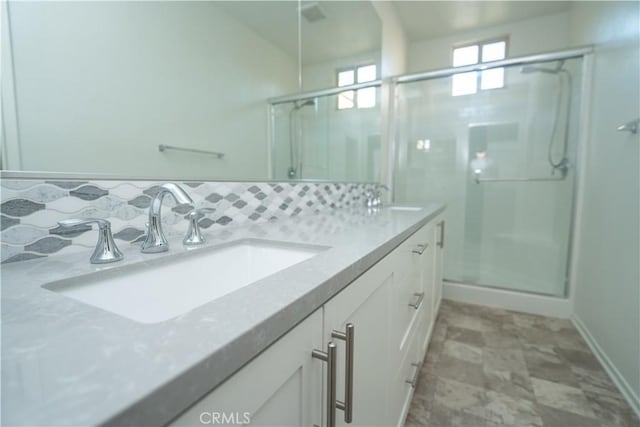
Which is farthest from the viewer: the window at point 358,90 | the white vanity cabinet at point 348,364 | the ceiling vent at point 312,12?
the window at point 358,90

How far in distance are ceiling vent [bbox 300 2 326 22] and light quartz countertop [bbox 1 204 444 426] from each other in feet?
4.87

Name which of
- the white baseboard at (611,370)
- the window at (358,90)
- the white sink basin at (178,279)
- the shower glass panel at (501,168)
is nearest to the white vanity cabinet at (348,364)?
the white sink basin at (178,279)

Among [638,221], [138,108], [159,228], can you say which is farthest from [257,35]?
[638,221]

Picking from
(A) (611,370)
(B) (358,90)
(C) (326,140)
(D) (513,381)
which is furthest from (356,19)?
(A) (611,370)

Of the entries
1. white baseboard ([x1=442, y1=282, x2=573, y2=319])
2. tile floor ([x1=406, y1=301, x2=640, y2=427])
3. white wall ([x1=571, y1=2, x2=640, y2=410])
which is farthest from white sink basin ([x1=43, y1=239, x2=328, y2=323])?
white baseboard ([x1=442, y1=282, x2=573, y2=319])

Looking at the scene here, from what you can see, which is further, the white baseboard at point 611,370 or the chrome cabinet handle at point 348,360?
the white baseboard at point 611,370

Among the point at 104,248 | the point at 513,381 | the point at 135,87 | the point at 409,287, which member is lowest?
the point at 513,381

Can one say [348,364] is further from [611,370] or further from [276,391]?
[611,370]

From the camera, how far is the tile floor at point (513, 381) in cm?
116

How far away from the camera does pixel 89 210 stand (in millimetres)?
613

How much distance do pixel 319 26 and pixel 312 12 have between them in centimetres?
7

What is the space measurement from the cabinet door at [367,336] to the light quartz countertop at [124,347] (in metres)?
0.05

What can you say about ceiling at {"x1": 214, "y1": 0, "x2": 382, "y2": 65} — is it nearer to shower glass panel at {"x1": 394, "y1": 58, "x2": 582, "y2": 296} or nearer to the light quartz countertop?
shower glass panel at {"x1": 394, "y1": 58, "x2": 582, "y2": 296}

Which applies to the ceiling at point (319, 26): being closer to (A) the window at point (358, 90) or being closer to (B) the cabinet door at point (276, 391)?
(A) the window at point (358, 90)
